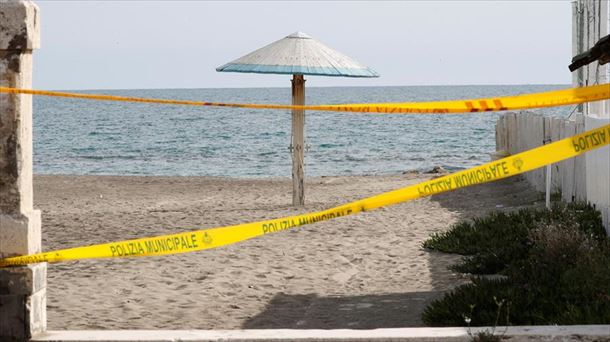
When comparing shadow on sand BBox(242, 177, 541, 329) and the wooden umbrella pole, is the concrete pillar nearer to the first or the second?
shadow on sand BBox(242, 177, 541, 329)

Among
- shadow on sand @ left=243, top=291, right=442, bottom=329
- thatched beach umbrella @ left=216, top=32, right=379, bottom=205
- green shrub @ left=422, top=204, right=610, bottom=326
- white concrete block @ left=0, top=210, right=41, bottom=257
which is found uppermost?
thatched beach umbrella @ left=216, top=32, right=379, bottom=205

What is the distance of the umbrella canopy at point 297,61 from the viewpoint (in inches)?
685

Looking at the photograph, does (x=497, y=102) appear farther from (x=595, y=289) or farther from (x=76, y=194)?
(x=76, y=194)

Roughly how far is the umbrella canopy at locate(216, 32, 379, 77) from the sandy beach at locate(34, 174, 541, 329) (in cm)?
242

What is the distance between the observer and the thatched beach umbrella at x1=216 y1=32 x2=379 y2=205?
17.4 meters

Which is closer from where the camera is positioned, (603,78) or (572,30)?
(603,78)

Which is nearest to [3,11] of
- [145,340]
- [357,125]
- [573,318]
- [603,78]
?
[145,340]

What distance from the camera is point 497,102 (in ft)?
20.5

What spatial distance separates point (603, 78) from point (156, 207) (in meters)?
9.13

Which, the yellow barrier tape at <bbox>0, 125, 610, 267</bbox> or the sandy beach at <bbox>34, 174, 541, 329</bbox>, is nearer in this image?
the yellow barrier tape at <bbox>0, 125, 610, 267</bbox>

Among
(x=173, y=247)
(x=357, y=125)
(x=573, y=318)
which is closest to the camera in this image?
(x=173, y=247)

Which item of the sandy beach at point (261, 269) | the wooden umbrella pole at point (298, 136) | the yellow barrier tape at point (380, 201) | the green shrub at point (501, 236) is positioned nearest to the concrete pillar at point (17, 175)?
the yellow barrier tape at point (380, 201)

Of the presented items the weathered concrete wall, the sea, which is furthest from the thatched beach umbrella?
the sea

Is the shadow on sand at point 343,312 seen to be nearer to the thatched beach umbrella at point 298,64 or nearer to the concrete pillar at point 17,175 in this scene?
the concrete pillar at point 17,175
